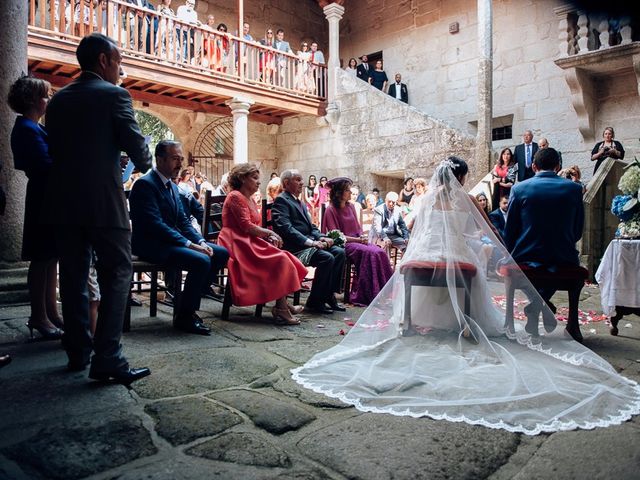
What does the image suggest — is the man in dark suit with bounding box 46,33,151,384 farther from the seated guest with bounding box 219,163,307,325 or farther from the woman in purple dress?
the woman in purple dress

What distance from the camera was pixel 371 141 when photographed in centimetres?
1172

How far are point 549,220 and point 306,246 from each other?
2.01 meters

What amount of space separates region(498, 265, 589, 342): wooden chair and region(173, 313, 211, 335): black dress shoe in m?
2.02

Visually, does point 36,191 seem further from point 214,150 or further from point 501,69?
point 214,150

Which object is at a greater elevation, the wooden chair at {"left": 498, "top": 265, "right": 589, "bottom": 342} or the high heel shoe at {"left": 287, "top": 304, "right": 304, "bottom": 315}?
the wooden chair at {"left": 498, "top": 265, "right": 589, "bottom": 342}

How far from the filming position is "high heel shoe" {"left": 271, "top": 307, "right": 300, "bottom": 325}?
12.6ft

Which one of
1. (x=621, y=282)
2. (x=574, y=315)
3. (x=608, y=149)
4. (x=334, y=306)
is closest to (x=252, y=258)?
(x=334, y=306)

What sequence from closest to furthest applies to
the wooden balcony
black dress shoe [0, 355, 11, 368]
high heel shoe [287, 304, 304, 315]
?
1. black dress shoe [0, 355, 11, 368]
2. high heel shoe [287, 304, 304, 315]
3. the wooden balcony

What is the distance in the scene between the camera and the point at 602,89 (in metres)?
10.3

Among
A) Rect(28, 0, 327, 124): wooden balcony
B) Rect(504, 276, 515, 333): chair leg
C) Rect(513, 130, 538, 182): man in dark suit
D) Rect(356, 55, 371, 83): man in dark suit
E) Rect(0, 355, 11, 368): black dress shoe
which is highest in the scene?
Rect(356, 55, 371, 83): man in dark suit

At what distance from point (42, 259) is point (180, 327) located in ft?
3.17

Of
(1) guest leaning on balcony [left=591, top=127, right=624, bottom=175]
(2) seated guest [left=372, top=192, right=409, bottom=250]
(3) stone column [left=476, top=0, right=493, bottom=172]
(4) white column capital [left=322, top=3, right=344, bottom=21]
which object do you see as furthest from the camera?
(4) white column capital [left=322, top=3, right=344, bottom=21]

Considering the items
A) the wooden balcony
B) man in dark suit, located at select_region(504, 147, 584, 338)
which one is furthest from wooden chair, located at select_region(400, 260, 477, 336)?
the wooden balcony

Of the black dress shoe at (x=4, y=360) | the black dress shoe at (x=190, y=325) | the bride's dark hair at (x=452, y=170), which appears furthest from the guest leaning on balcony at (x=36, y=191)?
the bride's dark hair at (x=452, y=170)
